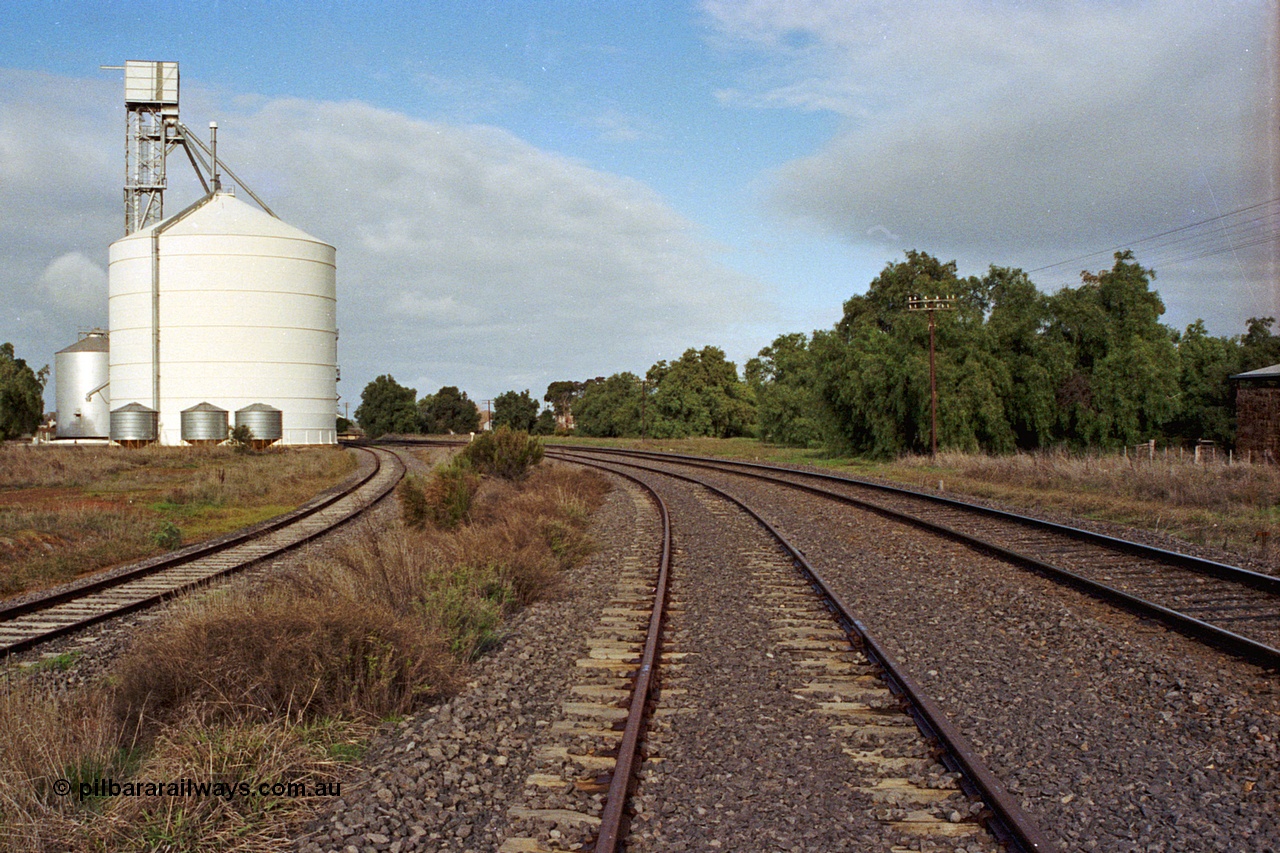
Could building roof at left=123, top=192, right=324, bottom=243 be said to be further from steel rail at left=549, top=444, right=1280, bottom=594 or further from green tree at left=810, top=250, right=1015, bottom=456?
steel rail at left=549, top=444, right=1280, bottom=594

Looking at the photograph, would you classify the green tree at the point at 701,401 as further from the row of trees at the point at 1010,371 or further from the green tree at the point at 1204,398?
the row of trees at the point at 1010,371

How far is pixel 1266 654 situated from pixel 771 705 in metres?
4.05

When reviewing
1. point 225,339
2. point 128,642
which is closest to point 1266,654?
point 128,642

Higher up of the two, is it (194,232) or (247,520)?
(194,232)

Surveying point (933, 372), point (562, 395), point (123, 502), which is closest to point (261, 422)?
point (123, 502)

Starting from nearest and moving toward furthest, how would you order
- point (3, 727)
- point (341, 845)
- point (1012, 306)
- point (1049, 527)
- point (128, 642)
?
1. point (341, 845)
2. point (3, 727)
3. point (128, 642)
4. point (1049, 527)
5. point (1012, 306)

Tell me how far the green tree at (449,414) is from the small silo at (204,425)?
63542 millimetres

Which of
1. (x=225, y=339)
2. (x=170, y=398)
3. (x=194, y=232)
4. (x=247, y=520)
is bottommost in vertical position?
(x=247, y=520)

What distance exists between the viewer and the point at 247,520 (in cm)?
2025

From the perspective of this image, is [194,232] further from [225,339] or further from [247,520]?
[247,520]

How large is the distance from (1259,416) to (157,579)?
117 feet

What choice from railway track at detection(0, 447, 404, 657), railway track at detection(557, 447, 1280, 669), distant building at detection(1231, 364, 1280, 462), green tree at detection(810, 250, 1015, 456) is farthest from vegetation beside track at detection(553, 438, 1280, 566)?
railway track at detection(0, 447, 404, 657)

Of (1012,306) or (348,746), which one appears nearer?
(348,746)

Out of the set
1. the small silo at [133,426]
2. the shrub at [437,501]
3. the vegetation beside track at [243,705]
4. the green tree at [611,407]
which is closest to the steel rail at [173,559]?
the shrub at [437,501]
